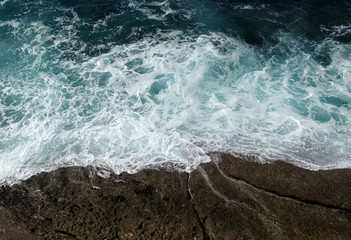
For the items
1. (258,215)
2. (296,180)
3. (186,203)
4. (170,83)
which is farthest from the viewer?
(170,83)

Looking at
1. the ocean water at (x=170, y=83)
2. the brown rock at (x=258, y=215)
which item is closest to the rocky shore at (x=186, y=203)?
the brown rock at (x=258, y=215)

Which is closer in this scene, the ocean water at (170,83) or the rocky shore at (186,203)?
the rocky shore at (186,203)

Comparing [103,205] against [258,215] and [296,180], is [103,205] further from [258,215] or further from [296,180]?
[296,180]

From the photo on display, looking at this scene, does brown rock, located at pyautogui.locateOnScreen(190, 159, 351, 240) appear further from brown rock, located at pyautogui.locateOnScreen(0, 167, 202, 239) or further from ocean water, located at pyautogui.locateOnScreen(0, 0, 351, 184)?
ocean water, located at pyautogui.locateOnScreen(0, 0, 351, 184)

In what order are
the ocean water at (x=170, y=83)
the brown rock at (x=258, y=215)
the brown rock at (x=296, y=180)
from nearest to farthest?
the brown rock at (x=258, y=215)
the brown rock at (x=296, y=180)
the ocean water at (x=170, y=83)

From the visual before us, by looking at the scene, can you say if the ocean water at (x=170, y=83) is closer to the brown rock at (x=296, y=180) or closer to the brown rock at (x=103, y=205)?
the brown rock at (x=296, y=180)

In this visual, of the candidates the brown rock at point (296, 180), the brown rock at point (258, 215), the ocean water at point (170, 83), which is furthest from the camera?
the ocean water at point (170, 83)

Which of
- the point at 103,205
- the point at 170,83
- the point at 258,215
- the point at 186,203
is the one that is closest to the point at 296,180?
the point at 258,215

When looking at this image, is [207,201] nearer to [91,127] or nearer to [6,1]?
[91,127]
